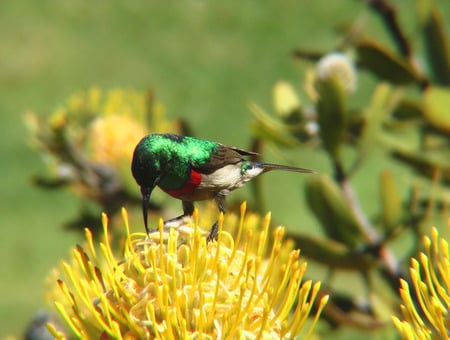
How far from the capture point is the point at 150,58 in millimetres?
4305

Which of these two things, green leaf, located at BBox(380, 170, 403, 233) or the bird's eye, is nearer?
the bird's eye

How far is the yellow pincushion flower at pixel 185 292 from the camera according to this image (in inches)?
34.2

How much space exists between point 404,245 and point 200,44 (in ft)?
6.72

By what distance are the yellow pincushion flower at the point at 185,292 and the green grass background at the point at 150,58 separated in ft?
8.81

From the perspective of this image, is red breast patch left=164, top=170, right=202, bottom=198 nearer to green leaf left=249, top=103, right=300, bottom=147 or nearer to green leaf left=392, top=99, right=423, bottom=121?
green leaf left=249, top=103, right=300, bottom=147

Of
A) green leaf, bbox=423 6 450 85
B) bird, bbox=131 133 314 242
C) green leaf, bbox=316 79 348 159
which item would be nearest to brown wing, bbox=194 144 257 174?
bird, bbox=131 133 314 242

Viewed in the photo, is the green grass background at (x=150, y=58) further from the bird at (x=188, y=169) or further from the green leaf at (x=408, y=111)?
the bird at (x=188, y=169)

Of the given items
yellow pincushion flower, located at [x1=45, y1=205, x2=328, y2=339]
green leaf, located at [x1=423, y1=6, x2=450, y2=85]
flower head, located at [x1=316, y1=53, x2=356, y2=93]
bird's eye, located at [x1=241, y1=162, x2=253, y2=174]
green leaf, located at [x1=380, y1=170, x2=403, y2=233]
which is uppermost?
green leaf, located at [x1=423, y1=6, x2=450, y2=85]

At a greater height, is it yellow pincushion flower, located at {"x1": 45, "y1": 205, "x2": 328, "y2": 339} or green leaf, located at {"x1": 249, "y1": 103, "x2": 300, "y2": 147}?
green leaf, located at {"x1": 249, "y1": 103, "x2": 300, "y2": 147}

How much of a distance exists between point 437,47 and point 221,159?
61 cm

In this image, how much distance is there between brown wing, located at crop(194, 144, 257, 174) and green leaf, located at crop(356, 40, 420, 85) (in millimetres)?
396

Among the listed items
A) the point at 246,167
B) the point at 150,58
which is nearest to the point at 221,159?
the point at 246,167

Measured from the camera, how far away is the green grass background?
12.6 feet

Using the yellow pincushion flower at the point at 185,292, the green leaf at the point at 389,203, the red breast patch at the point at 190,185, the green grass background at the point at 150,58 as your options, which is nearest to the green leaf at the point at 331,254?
the green leaf at the point at 389,203
